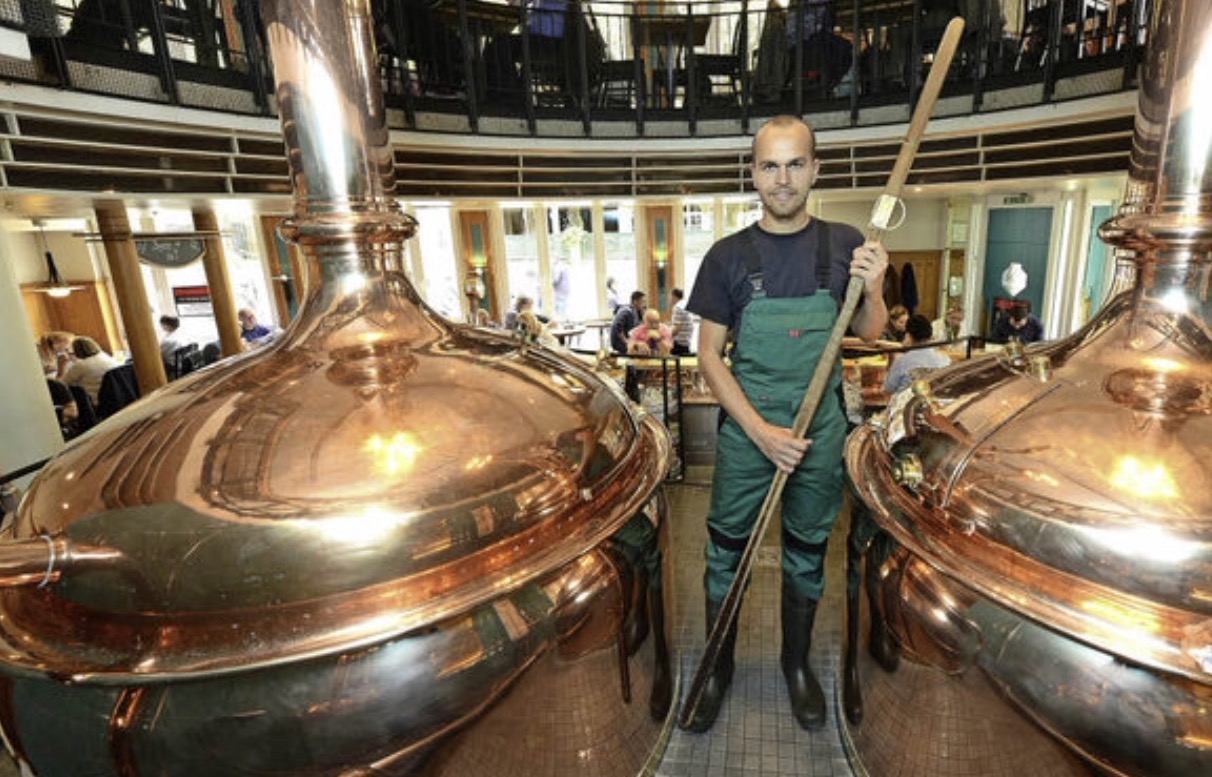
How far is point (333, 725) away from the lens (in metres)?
0.88

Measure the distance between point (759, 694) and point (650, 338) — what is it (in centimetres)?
553

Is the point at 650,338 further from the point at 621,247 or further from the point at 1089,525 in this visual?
the point at 1089,525

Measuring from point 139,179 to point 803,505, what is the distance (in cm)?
512

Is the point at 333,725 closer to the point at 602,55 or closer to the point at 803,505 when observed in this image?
the point at 803,505

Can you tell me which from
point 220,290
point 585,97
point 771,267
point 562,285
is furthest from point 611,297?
point 771,267

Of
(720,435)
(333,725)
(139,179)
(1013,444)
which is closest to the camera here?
(333,725)

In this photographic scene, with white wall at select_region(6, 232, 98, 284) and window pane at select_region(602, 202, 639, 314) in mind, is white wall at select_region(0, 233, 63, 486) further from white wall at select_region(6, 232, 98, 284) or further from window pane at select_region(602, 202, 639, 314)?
window pane at select_region(602, 202, 639, 314)

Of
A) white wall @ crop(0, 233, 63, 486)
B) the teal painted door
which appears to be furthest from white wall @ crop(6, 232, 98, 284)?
the teal painted door

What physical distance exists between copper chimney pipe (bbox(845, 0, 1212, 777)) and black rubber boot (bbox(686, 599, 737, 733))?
718mm

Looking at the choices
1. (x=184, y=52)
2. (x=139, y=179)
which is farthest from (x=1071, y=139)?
(x=184, y=52)

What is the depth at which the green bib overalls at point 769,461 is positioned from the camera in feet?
5.61

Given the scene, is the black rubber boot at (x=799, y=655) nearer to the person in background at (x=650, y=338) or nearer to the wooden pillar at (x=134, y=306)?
the person in background at (x=650, y=338)

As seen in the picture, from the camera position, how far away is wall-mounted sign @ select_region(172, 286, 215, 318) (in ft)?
36.9

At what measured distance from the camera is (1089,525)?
89 cm
